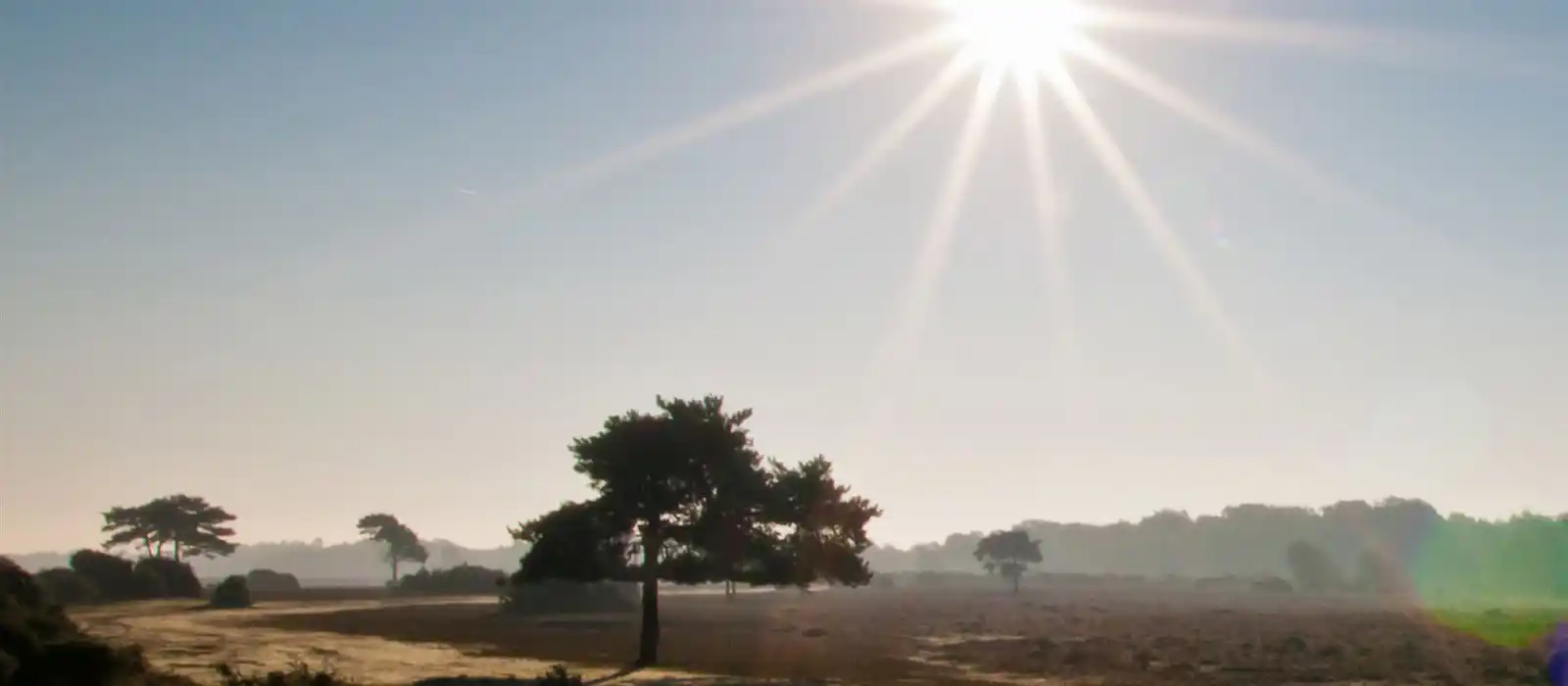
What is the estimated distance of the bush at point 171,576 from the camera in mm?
85625

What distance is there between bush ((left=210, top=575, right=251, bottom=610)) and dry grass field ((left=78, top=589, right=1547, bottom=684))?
2001 millimetres

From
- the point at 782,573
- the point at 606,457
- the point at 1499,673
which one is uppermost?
the point at 606,457

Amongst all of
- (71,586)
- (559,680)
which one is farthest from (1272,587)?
(559,680)

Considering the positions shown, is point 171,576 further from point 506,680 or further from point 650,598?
point 506,680

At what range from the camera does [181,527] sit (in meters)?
104

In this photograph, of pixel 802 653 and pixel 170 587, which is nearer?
pixel 802 653

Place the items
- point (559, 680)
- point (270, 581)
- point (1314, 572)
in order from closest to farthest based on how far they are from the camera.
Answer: point (559, 680) < point (270, 581) < point (1314, 572)

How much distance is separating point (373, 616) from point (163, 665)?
40.2 meters

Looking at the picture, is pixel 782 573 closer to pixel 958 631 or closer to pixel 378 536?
pixel 958 631

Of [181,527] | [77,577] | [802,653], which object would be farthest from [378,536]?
[802,653]

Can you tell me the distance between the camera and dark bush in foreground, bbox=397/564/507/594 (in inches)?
4678

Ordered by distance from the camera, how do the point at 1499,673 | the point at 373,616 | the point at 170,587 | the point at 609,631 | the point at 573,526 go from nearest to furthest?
1. the point at 573,526
2. the point at 1499,673
3. the point at 609,631
4. the point at 373,616
5. the point at 170,587

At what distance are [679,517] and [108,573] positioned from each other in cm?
6063

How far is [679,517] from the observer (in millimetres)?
41094
